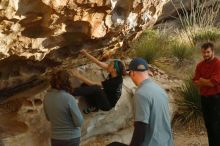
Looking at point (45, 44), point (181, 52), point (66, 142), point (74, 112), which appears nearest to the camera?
point (74, 112)

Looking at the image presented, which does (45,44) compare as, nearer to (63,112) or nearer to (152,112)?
(63,112)

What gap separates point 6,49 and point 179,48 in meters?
8.35

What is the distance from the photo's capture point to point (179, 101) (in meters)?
9.34

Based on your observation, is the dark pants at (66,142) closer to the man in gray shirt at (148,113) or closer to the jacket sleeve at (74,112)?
the jacket sleeve at (74,112)

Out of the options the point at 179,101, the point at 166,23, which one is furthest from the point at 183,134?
the point at 166,23

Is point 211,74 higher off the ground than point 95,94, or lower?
higher

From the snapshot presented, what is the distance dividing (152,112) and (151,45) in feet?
25.1

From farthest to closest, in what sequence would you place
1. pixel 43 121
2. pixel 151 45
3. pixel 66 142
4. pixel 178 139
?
1. pixel 151 45
2. pixel 178 139
3. pixel 43 121
4. pixel 66 142

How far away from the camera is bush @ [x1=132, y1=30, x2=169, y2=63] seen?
36.8ft

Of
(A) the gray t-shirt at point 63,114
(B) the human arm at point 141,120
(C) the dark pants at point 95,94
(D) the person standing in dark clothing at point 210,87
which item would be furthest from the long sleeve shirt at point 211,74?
(B) the human arm at point 141,120

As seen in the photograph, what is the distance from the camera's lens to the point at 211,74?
21.4 feet

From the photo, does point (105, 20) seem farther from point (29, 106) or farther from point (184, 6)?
point (184, 6)

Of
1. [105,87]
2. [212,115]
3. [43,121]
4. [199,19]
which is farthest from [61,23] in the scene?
[199,19]

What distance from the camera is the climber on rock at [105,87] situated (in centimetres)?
614
